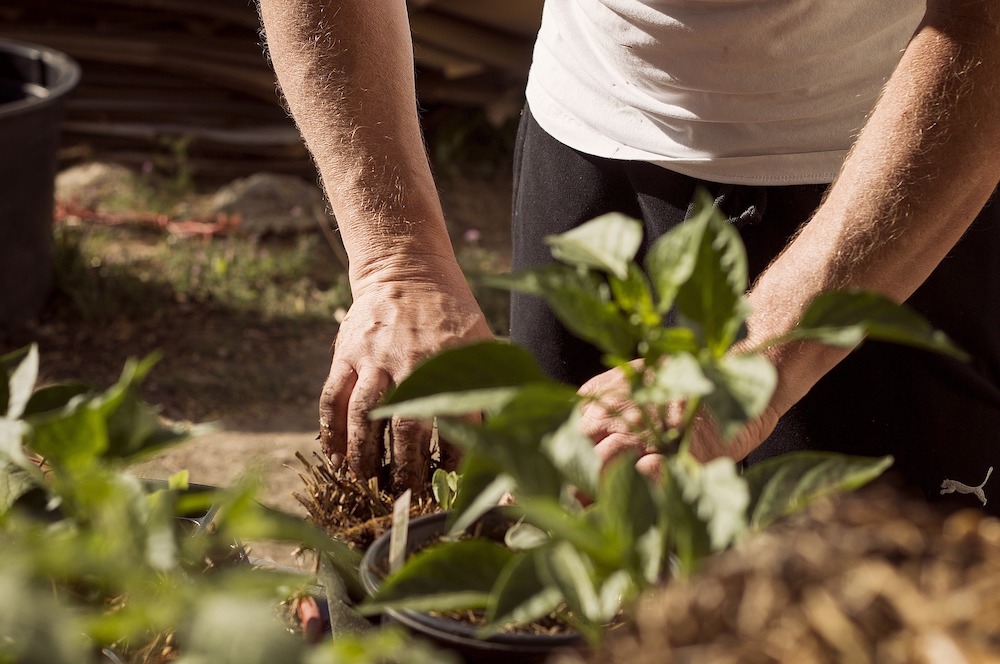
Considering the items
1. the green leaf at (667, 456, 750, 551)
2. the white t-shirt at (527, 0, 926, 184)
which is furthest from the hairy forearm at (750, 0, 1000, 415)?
the green leaf at (667, 456, 750, 551)

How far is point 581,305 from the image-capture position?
1.85 feet

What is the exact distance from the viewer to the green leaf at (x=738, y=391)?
0.48 meters

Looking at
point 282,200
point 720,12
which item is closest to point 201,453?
point 282,200

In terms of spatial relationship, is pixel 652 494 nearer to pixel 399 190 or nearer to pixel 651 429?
pixel 651 429

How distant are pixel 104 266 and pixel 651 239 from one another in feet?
9.51

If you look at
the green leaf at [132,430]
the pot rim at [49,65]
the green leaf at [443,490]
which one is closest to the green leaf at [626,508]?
the green leaf at [132,430]

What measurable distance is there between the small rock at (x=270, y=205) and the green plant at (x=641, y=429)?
3.90 m

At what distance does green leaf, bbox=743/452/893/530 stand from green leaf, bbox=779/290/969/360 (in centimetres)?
6

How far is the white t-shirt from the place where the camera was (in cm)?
132

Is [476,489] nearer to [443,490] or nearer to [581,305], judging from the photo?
[581,305]

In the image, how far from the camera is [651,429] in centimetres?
56

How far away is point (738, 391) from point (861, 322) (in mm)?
78

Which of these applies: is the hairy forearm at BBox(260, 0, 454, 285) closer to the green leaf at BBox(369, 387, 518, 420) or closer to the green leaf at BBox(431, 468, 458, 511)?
the green leaf at BBox(431, 468, 458, 511)

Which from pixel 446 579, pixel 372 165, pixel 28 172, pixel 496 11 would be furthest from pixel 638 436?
pixel 496 11
